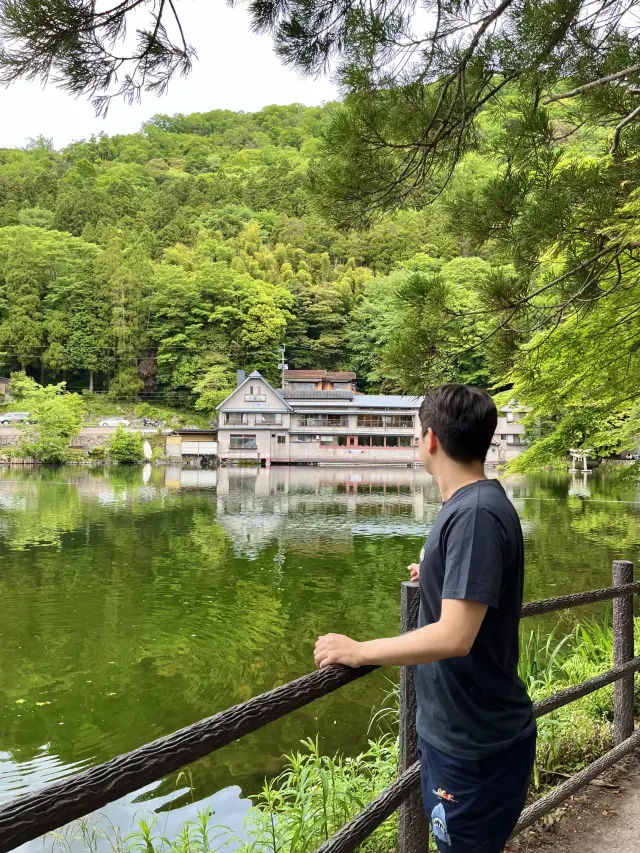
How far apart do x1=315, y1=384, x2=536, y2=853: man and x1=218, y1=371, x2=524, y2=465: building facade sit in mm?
34538

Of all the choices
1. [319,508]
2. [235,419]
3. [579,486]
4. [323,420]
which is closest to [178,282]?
[235,419]

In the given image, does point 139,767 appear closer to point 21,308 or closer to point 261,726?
point 261,726

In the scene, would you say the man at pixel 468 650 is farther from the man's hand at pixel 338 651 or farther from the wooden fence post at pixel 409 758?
the wooden fence post at pixel 409 758

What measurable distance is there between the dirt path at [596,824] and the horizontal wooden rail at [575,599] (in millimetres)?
691

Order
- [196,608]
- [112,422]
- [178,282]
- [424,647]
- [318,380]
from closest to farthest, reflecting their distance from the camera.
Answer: [424,647] < [196,608] < [112,422] < [318,380] < [178,282]

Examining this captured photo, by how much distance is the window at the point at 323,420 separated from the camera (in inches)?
1471

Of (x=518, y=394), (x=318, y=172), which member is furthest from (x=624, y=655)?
(x=518, y=394)

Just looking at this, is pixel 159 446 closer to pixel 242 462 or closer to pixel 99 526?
pixel 242 462

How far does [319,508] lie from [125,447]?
19.1 meters

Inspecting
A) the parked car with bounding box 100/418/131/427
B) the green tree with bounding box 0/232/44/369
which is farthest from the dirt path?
the green tree with bounding box 0/232/44/369

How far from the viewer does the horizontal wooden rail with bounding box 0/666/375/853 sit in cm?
72

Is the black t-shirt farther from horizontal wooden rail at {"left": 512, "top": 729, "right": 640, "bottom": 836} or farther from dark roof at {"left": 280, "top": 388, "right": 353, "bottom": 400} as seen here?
dark roof at {"left": 280, "top": 388, "right": 353, "bottom": 400}

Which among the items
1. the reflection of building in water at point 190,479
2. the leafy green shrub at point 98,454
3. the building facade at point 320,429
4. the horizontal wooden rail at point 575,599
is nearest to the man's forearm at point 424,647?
the horizontal wooden rail at point 575,599

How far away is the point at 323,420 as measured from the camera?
123ft
